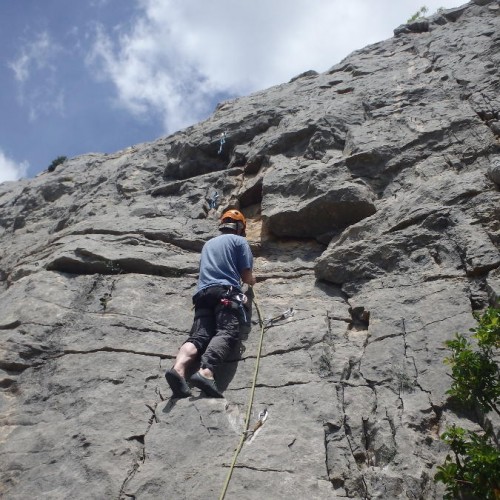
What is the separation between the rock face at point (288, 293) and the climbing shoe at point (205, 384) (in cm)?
13

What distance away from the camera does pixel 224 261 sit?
7648 mm

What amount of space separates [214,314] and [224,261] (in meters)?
0.76

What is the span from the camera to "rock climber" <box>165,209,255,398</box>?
6.27m

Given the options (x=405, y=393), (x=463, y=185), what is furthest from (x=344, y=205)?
(x=405, y=393)

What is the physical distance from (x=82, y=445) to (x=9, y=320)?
2.28 meters

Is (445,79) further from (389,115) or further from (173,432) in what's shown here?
(173,432)

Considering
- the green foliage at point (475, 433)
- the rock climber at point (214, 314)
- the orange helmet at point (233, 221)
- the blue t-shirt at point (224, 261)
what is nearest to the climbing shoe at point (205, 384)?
the rock climber at point (214, 314)

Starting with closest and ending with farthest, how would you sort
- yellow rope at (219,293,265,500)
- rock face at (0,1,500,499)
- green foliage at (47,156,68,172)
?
yellow rope at (219,293,265,500) < rock face at (0,1,500,499) < green foliage at (47,156,68,172)

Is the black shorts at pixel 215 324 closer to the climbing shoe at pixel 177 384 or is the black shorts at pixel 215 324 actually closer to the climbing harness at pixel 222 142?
the climbing shoe at pixel 177 384

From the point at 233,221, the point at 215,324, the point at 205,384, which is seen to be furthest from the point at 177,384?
the point at 233,221

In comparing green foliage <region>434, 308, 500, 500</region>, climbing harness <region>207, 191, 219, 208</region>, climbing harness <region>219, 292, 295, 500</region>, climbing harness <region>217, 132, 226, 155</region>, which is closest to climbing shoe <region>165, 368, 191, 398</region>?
climbing harness <region>219, 292, 295, 500</region>

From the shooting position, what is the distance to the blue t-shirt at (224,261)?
7430 millimetres

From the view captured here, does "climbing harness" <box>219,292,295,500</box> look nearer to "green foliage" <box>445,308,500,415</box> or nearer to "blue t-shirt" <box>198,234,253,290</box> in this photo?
"blue t-shirt" <box>198,234,253,290</box>

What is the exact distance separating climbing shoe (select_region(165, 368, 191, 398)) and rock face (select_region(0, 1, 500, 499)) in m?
0.13
